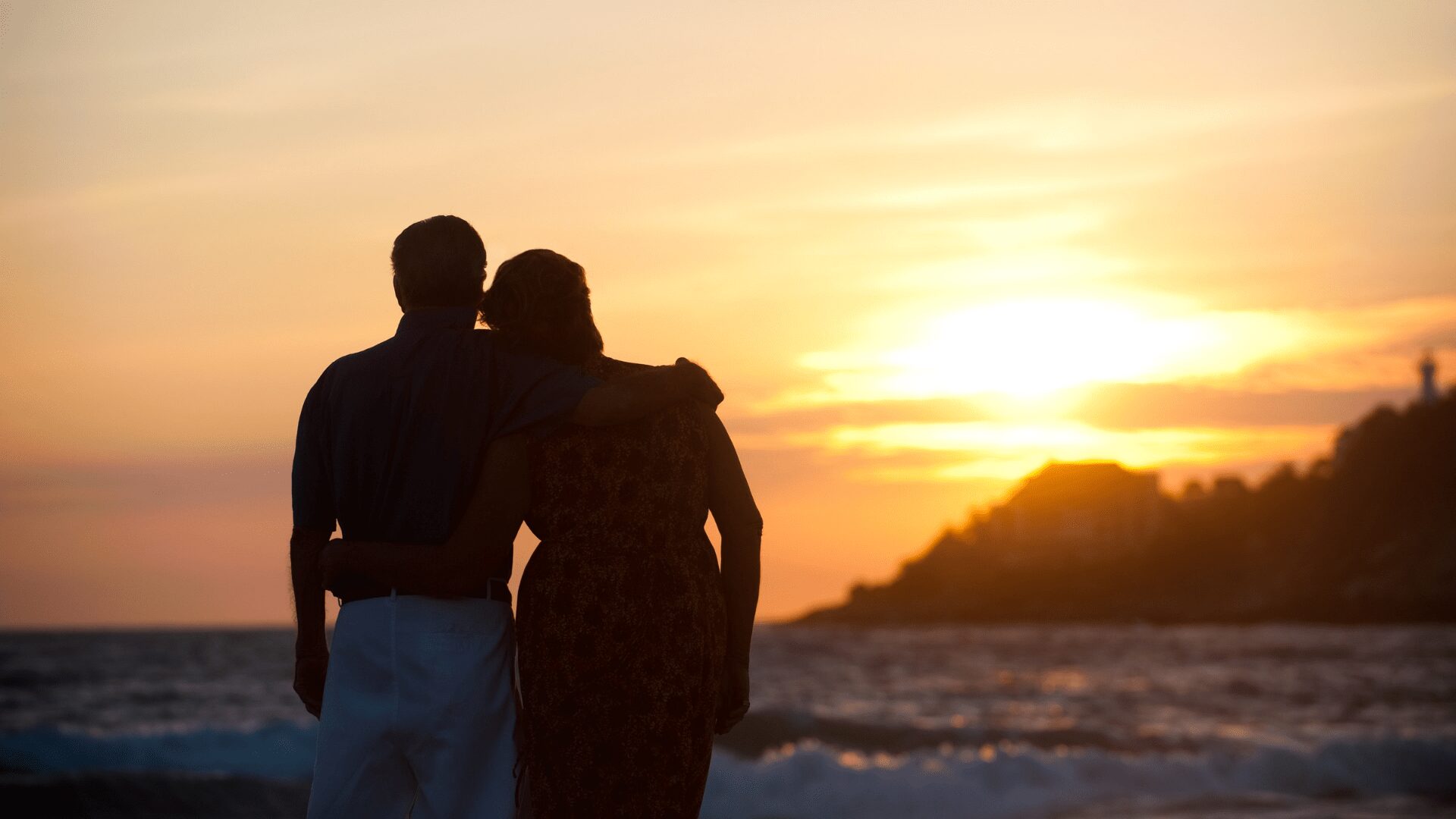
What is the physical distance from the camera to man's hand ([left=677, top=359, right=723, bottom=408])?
116 inches

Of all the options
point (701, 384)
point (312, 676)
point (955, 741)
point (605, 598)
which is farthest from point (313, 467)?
point (955, 741)

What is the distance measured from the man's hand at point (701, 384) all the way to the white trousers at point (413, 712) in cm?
62

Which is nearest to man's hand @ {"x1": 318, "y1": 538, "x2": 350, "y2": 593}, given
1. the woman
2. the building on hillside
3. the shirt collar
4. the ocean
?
the woman

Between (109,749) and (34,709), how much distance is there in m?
13.7

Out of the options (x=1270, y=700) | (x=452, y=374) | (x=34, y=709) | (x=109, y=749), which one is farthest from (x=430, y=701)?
(x=34, y=709)

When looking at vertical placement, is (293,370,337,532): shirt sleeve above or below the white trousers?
above

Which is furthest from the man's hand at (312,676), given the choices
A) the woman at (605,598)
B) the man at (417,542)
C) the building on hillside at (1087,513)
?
the building on hillside at (1087,513)

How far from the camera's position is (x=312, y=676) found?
9.65 ft

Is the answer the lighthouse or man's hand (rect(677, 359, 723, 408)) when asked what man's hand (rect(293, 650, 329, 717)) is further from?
the lighthouse

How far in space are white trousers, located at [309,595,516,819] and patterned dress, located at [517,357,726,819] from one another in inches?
3.8

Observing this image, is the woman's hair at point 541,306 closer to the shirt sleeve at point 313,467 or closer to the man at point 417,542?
the man at point 417,542

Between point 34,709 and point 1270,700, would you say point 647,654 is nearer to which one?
point 1270,700

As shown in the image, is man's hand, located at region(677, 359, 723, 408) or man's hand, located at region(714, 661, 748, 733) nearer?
man's hand, located at region(677, 359, 723, 408)

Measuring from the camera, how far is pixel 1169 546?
101 m
